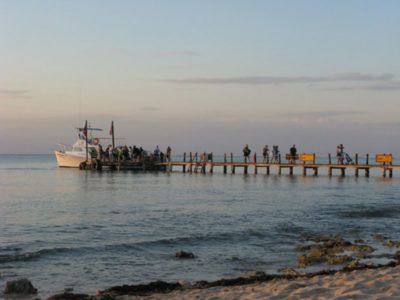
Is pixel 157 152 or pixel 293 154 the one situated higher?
pixel 157 152

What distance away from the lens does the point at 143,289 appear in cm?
1097

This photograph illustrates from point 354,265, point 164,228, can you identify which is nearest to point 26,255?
point 164,228

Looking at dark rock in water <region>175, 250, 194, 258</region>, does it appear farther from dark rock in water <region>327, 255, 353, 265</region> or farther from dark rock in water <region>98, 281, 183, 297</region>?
dark rock in water <region>98, 281, 183, 297</region>

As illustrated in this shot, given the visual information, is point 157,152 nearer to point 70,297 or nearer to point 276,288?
point 70,297

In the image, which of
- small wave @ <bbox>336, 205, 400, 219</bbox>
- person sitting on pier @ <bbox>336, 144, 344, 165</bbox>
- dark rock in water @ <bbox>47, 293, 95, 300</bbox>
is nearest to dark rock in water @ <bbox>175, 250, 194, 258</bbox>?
dark rock in water @ <bbox>47, 293, 95, 300</bbox>

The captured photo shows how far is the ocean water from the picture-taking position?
1343cm

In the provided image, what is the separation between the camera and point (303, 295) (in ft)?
29.5

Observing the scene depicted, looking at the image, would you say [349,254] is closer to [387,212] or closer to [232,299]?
[232,299]

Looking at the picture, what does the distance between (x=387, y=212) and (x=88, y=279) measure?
17.3 m

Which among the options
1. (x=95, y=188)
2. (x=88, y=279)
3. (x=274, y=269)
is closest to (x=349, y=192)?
(x=95, y=188)

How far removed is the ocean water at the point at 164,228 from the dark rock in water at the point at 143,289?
0.87 metres

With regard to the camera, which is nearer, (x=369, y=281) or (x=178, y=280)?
(x=369, y=281)

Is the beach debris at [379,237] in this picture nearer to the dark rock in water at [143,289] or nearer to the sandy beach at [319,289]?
the sandy beach at [319,289]

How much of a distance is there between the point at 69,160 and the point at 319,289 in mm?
60549
